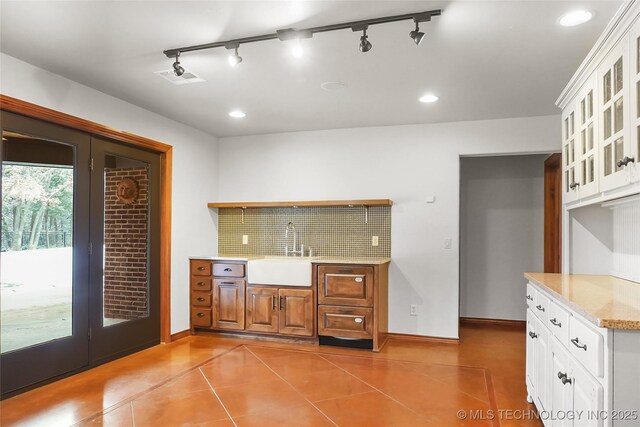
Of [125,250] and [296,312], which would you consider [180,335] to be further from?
[296,312]

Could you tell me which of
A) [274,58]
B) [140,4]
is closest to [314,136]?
[274,58]

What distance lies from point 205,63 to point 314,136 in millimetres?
2224

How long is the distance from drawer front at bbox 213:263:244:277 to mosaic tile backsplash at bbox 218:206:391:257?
2.13 feet

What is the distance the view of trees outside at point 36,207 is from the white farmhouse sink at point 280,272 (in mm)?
1792

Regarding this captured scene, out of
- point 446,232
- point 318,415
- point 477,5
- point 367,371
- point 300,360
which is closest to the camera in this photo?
point 477,5

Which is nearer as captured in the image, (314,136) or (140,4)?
(140,4)

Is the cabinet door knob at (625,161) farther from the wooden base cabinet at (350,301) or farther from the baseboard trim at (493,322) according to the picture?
the baseboard trim at (493,322)

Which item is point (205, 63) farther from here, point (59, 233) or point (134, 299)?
point (134, 299)

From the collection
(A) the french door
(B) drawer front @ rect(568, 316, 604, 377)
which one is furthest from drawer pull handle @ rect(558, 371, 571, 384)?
(A) the french door

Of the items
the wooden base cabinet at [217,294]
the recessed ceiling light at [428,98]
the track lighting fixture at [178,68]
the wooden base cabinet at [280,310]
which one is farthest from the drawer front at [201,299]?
the recessed ceiling light at [428,98]

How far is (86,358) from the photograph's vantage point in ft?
11.7

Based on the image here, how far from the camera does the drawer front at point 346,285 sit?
13.8 feet

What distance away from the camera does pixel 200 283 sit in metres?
4.80

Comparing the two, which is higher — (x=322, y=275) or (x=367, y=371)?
(x=322, y=275)
